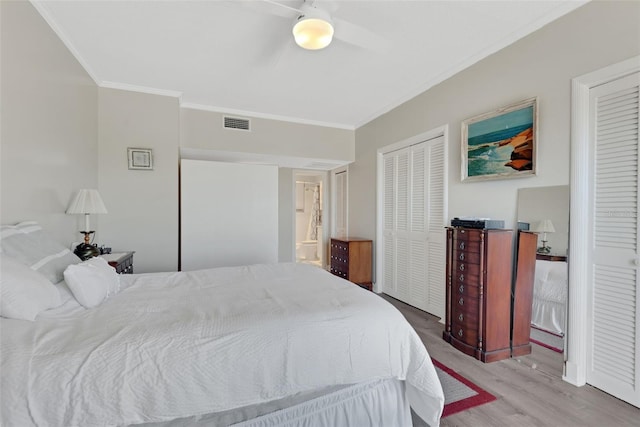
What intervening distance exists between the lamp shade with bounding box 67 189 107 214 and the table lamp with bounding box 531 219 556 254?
3778mm

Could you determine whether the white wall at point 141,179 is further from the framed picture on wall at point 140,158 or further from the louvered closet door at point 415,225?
the louvered closet door at point 415,225

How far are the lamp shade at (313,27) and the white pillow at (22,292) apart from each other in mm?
2019

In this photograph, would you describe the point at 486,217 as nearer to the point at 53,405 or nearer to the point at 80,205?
the point at 53,405

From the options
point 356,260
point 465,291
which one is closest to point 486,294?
point 465,291

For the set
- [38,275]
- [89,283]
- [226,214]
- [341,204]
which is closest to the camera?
[38,275]

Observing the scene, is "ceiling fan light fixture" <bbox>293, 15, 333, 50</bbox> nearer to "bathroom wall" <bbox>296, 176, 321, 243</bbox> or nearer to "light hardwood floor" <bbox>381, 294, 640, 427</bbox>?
"light hardwood floor" <bbox>381, 294, 640, 427</bbox>

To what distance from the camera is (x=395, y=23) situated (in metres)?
2.23

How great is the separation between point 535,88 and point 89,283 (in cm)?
337

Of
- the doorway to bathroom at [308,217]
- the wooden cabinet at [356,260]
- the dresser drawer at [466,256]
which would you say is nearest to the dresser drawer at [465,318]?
the dresser drawer at [466,256]

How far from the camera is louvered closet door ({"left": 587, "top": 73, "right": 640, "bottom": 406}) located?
178cm

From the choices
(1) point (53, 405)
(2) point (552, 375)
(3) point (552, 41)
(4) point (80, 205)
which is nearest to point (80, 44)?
(4) point (80, 205)

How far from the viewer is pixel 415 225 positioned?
12.0ft

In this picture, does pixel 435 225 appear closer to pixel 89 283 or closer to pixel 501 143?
pixel 501 143

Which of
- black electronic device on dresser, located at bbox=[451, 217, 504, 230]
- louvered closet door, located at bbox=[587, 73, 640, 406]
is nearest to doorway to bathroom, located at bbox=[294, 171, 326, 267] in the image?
black electronic device on dresser, located at bbox=[451, 217, 504, 230]
